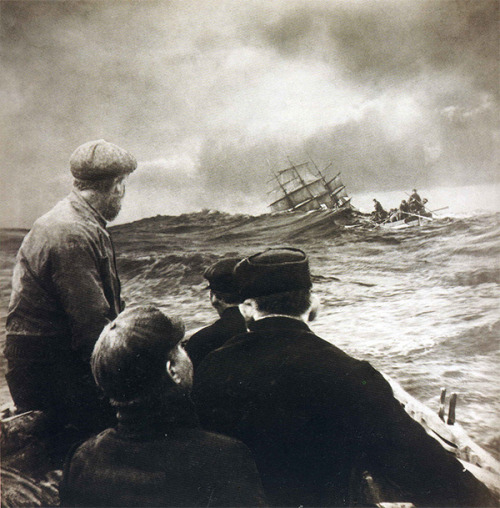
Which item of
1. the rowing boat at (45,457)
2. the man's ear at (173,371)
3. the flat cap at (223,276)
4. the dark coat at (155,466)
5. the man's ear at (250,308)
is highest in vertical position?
the flat cap at (223,276)

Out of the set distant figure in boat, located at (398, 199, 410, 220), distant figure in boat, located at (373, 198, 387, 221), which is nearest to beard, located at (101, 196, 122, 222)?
distant figure in boat, located at (373, 198, 387, 221)

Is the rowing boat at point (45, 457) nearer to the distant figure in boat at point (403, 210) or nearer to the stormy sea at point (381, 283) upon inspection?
the stormy sea at point (381, 283)

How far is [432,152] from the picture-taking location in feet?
8.25

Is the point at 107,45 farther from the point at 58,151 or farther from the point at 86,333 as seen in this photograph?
the point at 86,333

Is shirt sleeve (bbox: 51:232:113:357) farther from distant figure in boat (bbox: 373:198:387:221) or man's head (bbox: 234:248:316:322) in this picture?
distant figure in boat (bbox: 373:198:387:221)

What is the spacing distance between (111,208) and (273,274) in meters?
0.87

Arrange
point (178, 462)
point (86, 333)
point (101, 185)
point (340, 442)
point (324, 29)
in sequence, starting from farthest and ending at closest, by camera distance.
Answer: point (324, 29), point (101, 185), point (86, 333), point (340, 442), point (178, 462)

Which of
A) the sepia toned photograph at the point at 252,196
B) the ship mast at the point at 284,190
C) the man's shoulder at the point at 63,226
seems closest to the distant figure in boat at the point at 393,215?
the sepia toned photograph at the point at 252,196

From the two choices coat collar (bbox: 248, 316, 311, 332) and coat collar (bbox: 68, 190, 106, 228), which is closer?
coat collar (bbox: 248, 316, 311, 332)

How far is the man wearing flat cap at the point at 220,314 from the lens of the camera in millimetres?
2137

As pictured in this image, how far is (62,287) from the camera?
191cm

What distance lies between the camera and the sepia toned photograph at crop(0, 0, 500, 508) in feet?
6.50

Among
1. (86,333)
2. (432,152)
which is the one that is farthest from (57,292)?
(432,152)

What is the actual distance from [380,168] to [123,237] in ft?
5.03
